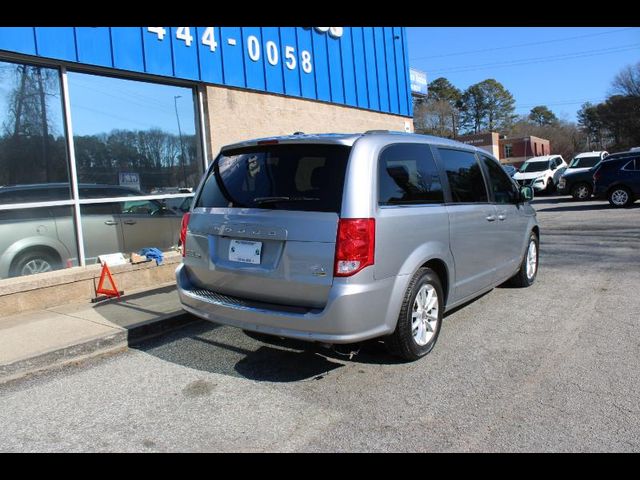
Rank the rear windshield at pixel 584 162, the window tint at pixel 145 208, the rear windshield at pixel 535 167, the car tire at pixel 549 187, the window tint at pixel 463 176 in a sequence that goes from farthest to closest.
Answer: the rear windshield at pixel 535 167, the car tire at pixel 549 187, the rear windshield at pixel 584 162, the window tint at pixel 145 208, the window tint at pixel 463 176

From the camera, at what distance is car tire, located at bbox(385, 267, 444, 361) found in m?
4.01

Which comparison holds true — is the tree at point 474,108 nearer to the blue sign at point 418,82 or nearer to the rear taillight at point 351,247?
the blue sign at point 418,82

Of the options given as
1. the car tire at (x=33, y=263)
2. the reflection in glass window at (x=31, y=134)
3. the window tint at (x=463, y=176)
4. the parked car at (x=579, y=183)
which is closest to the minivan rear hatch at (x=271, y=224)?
the window tint at (x=463, y=176)

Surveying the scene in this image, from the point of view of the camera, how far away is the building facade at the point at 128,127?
21.2 feet

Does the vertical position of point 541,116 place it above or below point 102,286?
above

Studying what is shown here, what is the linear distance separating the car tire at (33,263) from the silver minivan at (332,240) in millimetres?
2998

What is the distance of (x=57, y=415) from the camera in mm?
3627

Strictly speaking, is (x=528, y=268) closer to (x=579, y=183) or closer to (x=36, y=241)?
(x=36, y=241)

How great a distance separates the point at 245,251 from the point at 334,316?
879 millimetres

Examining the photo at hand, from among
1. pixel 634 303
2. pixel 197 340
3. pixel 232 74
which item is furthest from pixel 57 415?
pixel 232 74

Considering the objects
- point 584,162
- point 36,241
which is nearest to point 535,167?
point 584,162

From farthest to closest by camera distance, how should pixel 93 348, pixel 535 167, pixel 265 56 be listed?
pixel 535 167 → pixel 265 56 → pixel 93 348

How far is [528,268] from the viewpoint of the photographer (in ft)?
22.0

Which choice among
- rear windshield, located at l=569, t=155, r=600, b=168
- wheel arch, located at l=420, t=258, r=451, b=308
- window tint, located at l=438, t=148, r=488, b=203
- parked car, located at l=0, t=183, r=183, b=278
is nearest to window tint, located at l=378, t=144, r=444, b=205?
window tint, located at l=438, t=148, r=488, b=203
